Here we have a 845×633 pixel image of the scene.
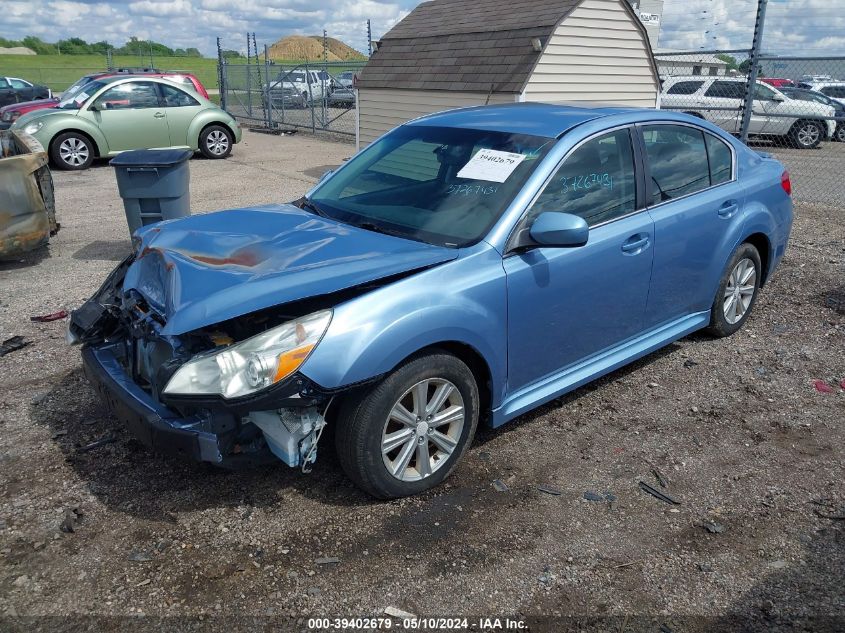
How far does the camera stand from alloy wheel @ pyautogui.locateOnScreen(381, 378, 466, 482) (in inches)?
129

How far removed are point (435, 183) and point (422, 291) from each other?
1.02 meters

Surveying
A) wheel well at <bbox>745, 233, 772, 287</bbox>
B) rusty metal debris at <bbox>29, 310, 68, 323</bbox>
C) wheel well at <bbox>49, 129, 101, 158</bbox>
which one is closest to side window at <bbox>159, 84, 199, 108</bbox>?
wheel well at <bbox>49, 129, 101, 158</bbox>

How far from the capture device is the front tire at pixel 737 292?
16.8 feet

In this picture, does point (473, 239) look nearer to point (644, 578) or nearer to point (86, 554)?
point (644, 578)

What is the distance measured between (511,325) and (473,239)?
0.46m

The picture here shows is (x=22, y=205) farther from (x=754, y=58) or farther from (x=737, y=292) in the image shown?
(x=754, y=58)

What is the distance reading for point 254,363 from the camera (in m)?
2.92

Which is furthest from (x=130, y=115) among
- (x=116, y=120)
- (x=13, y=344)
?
(x=13, y=344)

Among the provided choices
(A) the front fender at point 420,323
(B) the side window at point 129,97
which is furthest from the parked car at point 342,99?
(A) the front fender at point 420,323

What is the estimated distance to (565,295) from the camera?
378cm

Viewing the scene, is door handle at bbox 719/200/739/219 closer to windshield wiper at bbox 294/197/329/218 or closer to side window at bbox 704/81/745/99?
windshield wiper at bbox 294/197/329/218

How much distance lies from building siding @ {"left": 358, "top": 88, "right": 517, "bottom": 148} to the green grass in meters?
30.3

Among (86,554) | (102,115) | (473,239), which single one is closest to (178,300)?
(86,554)

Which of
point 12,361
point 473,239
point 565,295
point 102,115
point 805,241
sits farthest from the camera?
point 102,115
